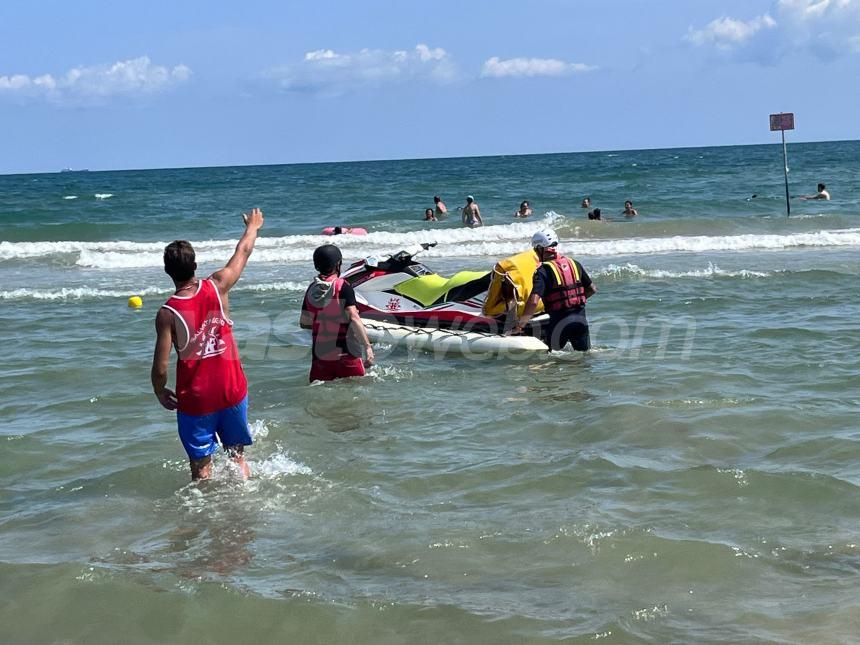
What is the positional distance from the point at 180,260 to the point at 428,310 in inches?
236

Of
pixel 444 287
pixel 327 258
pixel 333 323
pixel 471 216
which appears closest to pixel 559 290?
pixel 444 287

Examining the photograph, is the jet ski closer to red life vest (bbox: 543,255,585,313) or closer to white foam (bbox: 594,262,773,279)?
red life vest (bbox: 543,255,585,313)

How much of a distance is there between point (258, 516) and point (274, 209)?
33255 millimetres

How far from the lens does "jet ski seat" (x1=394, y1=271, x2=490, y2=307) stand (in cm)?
1059

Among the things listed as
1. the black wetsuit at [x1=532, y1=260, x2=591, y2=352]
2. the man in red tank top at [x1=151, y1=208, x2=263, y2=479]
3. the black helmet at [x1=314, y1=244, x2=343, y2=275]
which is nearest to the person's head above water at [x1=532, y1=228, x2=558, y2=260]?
the black wetsuit at [x1=532, y1=260, x2=591, y2=352]

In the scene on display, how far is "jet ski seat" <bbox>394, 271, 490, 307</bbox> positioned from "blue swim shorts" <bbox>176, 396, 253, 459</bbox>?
5.30 meters

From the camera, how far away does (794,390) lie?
7902 mm

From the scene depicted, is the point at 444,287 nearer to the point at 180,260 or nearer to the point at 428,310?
the point at 428,310

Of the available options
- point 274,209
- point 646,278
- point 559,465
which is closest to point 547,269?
point 559,465

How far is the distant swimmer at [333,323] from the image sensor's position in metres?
7.48

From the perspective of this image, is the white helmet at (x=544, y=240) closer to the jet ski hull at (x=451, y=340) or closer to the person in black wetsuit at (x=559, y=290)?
the person in black wetsuit at (x=559, y=290)

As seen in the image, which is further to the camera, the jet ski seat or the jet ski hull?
the jet ski seat

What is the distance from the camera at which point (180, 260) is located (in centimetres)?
495

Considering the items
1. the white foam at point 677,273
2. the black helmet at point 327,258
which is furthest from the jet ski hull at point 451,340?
the white foam at point 677,273
